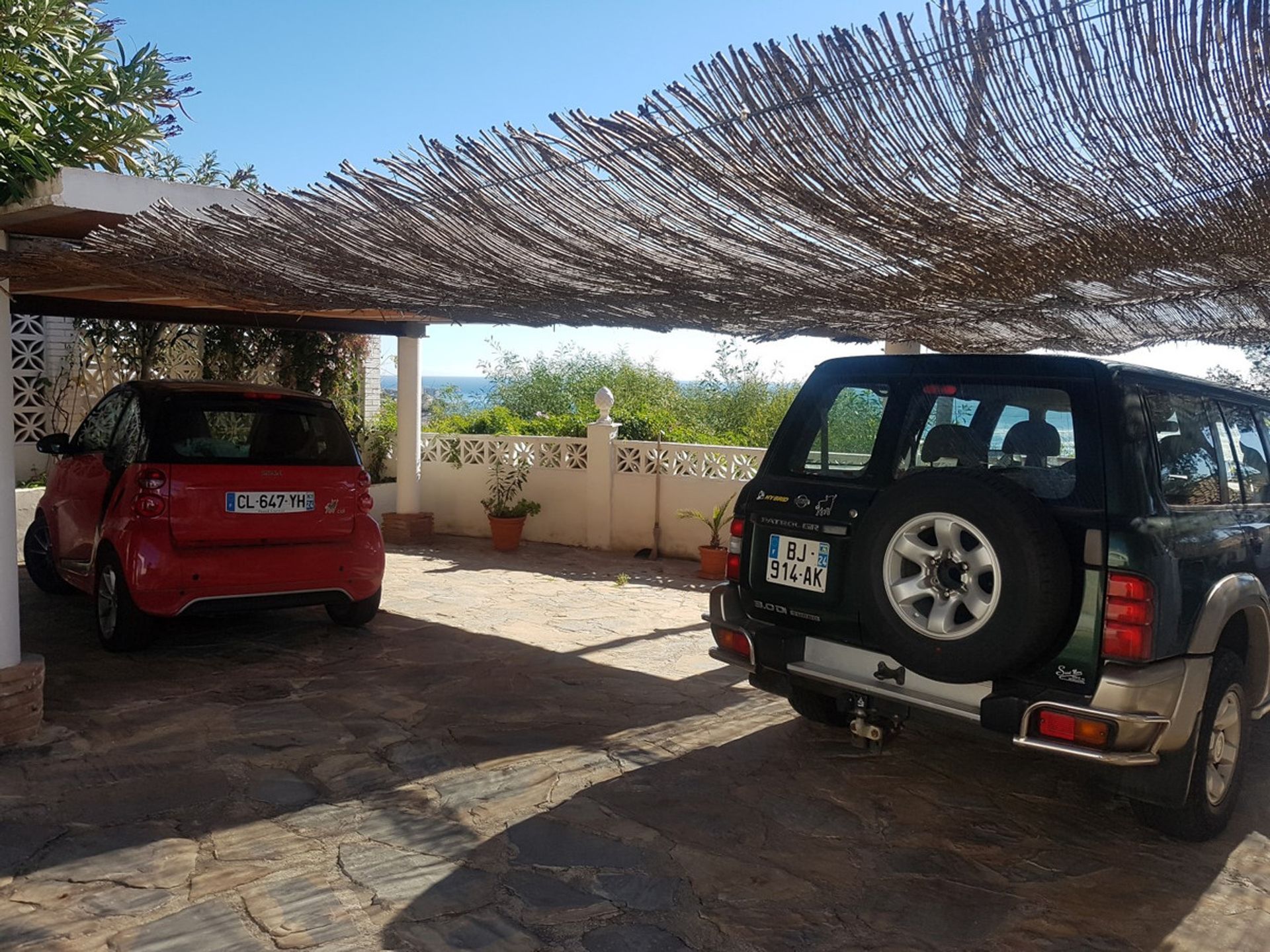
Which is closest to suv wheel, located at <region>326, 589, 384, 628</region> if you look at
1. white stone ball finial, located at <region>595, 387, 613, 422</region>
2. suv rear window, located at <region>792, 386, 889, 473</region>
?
suv rear window, located at <region>792, 386, 889, 473</region>

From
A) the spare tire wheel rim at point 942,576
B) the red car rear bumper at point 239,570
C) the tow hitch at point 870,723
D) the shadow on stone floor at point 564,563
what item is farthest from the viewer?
the shadow on stone floor at point 564,563

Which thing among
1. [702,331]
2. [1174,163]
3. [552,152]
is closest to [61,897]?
[552,152]

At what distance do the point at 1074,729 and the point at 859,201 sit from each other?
1.94 metres

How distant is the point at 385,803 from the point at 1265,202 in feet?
12.4

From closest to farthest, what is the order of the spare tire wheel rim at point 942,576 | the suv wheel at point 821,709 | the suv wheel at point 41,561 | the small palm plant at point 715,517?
the spare tire wheel rim at point 942,576 < the suv wheel at point 821,709 < the suv wheel at point 41,561 < the small palm plant at point 715,517

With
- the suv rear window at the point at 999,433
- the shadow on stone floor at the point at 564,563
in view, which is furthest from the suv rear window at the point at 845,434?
the shadow on stone floor at the point at 564,563

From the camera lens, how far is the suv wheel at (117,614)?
577cm

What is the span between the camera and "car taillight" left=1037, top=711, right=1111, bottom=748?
10.4 ft

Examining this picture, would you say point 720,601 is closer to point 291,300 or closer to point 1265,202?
point 1265,202

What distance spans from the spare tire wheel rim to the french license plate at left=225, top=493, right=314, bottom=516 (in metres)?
3.82

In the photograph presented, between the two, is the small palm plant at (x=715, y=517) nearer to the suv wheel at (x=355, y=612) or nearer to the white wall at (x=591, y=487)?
the white wall at (x=591, y=487)

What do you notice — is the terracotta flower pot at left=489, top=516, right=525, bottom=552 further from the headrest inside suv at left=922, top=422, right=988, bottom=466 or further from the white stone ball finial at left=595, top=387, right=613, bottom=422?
the headrest inside suv at left=922, top=422, right=988, bottom=466

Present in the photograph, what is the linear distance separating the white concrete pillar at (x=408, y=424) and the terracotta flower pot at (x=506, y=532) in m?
1.04

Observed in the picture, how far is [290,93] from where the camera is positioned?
818 inches
